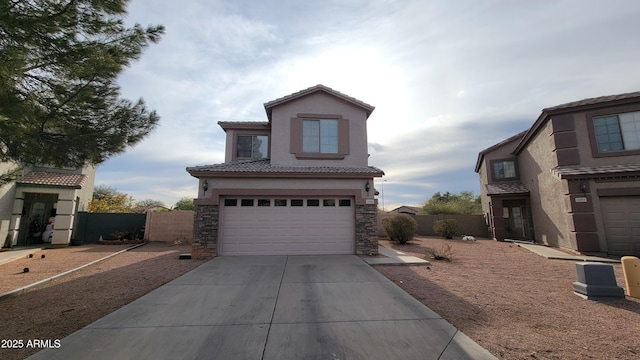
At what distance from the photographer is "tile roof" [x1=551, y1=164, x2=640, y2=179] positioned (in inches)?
445

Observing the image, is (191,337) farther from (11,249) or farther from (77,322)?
(11,249)

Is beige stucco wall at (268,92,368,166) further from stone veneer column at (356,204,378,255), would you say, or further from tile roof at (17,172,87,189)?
tile roof at (17,172,87,189)

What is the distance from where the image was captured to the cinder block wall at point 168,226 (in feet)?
55.6

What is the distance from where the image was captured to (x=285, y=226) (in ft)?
36.7

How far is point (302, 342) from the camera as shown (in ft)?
13.0

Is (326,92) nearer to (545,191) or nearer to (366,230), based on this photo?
(366,230)

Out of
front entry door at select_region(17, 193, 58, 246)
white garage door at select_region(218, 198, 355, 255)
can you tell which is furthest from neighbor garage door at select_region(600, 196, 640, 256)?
front entry door at select_region(17, 193, 58, 246)

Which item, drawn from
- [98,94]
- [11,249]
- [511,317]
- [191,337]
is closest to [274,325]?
[191,337]

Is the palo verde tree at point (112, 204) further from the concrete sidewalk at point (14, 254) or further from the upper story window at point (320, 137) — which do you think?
the upper story window at point (320, 137)

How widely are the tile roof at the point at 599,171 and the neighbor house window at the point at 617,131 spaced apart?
2.92 ft

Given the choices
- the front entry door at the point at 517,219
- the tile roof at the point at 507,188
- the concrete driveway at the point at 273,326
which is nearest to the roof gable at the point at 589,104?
the tile roof at the point at 507,188

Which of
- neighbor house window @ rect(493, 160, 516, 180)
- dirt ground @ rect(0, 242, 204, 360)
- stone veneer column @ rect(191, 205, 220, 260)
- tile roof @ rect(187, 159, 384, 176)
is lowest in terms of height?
dirt ground @ rect(0, 242, 204, 360)

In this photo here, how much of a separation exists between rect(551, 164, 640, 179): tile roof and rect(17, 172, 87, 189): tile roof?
80.3 ft

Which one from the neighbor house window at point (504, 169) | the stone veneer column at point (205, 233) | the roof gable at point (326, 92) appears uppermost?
the roof gable at point (326, 92)
